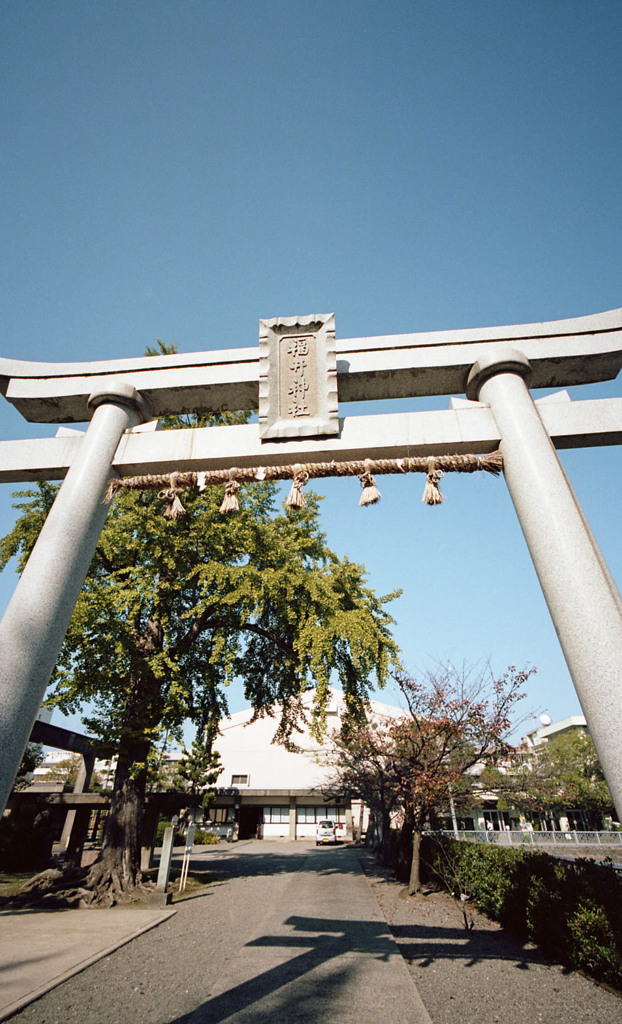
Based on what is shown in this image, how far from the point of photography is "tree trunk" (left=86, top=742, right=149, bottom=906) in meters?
10.8

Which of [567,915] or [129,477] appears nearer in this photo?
[129,477]

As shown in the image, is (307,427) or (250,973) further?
(250,973)

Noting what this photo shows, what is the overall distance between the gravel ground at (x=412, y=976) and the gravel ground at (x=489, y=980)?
12 mm

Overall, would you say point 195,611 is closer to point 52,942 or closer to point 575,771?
point 52,942

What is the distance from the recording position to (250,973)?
6000mm

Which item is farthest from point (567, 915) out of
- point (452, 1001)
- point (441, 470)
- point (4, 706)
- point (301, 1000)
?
point (4, 706)

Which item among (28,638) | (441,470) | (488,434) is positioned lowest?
(28,638)

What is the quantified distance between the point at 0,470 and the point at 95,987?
596cm

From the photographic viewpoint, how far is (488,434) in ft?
13.6

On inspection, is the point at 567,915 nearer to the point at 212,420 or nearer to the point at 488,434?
the point at 488,434

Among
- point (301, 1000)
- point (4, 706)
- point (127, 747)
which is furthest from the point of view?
point (127, 747)

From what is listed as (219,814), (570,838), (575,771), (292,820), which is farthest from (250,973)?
(575,771)

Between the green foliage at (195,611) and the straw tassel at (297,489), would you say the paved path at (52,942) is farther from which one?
the straw tassel at (297,489)

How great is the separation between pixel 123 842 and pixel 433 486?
39.5 ft
